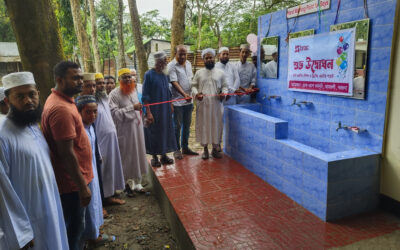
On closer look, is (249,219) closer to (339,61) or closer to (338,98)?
(338,98)

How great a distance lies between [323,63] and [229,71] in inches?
80.6

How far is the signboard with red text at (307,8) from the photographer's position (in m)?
4.00

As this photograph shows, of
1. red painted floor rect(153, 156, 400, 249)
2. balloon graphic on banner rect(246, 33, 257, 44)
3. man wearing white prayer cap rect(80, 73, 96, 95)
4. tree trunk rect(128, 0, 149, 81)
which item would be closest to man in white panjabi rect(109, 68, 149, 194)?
red painted floor rect(153, 156, 400, 249)

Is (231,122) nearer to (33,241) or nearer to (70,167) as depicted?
(70,167)

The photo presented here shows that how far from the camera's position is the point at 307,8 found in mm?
4340

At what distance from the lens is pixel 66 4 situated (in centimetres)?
1719

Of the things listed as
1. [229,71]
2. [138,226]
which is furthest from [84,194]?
[229,71]

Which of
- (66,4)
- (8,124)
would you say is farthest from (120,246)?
(66,4)

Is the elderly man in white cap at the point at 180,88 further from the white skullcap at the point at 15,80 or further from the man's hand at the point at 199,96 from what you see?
the white skullcap at the point at 15,80

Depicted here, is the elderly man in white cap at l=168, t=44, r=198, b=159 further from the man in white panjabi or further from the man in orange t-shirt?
the man in orange t-shirt

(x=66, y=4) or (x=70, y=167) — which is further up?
(x=66, y=4)

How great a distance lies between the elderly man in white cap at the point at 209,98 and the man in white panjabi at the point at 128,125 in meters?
1.20

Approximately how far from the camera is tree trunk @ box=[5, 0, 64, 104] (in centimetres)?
277

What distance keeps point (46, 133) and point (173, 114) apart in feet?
10.4
